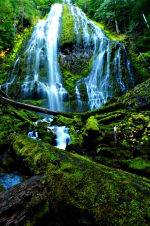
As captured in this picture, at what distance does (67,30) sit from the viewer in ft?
61.1

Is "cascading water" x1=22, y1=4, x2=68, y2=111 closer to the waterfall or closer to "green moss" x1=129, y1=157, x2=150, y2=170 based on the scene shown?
the waterfall

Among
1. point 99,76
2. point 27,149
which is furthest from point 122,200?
point 99,76

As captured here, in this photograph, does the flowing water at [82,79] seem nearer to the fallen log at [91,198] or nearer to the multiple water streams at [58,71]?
the multiple water streams at [58,71]

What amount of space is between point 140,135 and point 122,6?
72.2ft

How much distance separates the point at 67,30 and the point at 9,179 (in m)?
19.3

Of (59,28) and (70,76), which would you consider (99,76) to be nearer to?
(70,76)

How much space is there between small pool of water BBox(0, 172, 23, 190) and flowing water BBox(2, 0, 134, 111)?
10197 millimetres

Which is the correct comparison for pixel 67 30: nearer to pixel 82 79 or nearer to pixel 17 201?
pixel 82 79

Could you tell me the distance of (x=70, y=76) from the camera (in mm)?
15852

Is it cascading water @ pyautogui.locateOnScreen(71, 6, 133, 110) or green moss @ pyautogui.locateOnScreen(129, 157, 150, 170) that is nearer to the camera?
green moss @ pyautogui.locateOnScreen(129, 157, 150, 170)

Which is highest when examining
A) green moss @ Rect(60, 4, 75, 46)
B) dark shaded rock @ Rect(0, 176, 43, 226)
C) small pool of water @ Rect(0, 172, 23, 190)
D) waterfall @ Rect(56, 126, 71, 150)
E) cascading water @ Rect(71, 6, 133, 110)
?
green moss @ Rect(60, 4, 75, 46)

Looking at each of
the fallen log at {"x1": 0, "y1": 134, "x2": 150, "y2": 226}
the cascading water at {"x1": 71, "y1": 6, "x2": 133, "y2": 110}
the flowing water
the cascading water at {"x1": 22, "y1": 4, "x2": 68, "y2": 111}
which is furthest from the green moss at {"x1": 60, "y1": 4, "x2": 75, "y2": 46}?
the fallen log at {"x1": 0, "y1": 134, "x2": 150, "y2": 226}

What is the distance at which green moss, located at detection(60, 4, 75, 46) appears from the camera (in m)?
17.6

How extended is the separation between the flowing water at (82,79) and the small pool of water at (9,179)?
10197 millimetres
